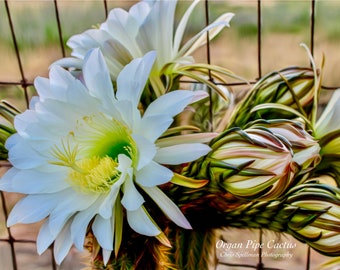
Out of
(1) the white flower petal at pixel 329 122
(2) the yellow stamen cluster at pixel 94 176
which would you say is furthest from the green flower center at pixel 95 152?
(1) the white flower petal at pixel 329 122

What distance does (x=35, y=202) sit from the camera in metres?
0.33

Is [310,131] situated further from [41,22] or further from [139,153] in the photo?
[41,22]

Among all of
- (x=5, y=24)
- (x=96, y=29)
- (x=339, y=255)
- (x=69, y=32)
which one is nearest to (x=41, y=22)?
(x=69, y=32)

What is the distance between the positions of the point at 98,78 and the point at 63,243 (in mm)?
95

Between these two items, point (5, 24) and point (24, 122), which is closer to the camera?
point (24, 122)

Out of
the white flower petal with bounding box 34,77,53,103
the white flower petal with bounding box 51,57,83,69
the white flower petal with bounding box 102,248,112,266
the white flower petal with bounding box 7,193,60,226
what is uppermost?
the white flower petal with bounding box 51,57,83,69

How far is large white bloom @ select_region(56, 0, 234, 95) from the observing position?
349mm

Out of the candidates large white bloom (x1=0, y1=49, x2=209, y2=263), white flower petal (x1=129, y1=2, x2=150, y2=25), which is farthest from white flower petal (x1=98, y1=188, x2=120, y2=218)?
white flower petal (x1=129, y1=2, x2=150, y2=25)

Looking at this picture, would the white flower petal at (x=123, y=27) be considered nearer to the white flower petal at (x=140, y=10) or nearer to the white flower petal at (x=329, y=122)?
the white flower petal at (x=140, y=10)

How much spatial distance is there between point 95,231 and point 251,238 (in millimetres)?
133

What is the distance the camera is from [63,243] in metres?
0.33

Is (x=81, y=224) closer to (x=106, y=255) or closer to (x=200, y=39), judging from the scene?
(x=106, y=255)

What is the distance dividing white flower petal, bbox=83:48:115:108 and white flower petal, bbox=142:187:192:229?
5cm

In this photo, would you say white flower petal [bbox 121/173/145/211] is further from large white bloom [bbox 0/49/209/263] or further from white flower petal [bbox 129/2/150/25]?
white flower petal [bbox 129/2/150/25]
